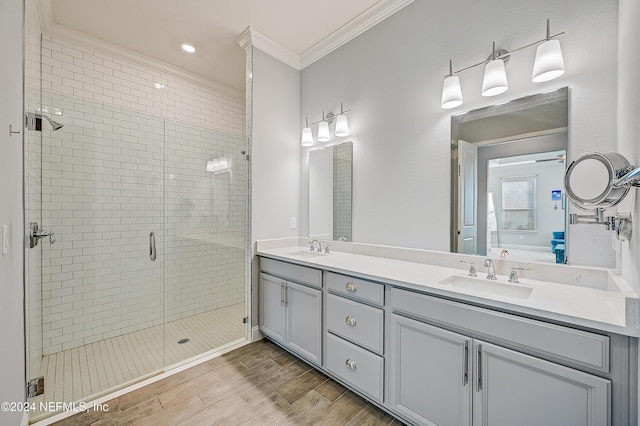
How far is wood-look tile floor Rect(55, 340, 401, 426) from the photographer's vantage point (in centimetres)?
162

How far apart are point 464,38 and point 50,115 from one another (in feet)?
10.3

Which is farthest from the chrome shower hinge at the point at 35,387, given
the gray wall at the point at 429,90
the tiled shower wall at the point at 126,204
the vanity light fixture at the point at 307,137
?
the vanity light fixture at the point at 307,137

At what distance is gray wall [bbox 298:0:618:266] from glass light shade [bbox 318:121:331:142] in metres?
0.23

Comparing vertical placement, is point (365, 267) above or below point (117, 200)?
below

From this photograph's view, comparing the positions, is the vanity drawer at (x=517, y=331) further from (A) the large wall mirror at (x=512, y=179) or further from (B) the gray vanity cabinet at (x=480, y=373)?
(A) the large wall mirror at (x=512, y=179)

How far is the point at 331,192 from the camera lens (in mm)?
2773

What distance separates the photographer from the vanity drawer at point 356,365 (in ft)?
5.38

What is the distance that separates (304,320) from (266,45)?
265 cm

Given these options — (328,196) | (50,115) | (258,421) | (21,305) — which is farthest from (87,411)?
(328,196)

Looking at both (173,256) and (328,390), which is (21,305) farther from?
(328,390)

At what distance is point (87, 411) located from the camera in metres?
1.71

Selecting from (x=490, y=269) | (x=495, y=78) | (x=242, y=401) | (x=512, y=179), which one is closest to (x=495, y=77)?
(x=495, y=78)

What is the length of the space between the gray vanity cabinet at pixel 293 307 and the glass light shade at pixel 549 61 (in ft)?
5.95

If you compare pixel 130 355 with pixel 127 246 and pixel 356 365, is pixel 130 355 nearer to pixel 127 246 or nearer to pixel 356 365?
pixel 127 246
